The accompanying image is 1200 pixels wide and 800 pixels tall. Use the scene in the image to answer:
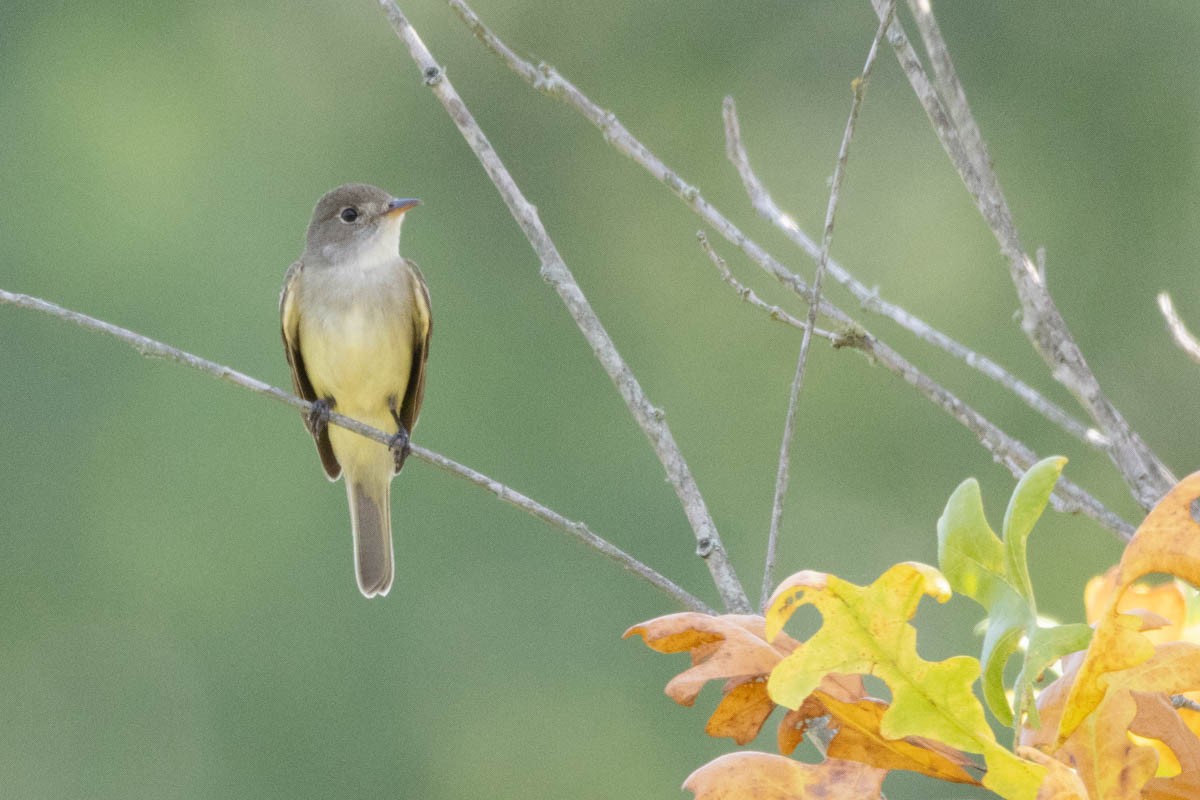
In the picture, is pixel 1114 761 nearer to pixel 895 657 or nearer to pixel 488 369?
pixel 895 657

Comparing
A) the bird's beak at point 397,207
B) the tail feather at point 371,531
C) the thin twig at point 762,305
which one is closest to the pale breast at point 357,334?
the bird's beak at point 397,207

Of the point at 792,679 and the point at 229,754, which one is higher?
the point at 792,679

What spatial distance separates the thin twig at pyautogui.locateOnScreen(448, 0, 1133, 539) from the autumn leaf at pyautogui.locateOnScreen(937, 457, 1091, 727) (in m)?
0.50

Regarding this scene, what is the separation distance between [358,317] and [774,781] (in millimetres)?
4643

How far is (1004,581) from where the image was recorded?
0.99 meters

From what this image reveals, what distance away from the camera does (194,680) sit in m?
14.3

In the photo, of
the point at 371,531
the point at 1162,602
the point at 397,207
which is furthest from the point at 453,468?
the point at 371,531

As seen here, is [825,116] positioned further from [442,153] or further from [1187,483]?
[1187,483]

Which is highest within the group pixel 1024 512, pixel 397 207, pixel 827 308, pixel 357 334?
pixel 397 207

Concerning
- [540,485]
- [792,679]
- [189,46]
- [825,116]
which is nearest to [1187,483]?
[792,679]

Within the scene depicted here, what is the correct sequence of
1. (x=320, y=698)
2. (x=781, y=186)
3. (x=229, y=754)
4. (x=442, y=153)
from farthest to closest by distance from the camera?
(x=442, y=153)
(x=781, y=186)
(x=229, y=754)
(x=320, y=698)

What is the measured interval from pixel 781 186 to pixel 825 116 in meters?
1.07

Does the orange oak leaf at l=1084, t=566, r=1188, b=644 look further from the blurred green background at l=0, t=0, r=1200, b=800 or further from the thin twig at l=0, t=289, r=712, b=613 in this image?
the blurred green background at l=0, t=0, r=1200, b=800

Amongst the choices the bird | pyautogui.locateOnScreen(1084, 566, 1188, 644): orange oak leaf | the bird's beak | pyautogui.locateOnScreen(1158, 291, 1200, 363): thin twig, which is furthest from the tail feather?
pyautogui.locateOnScreen(1084, 566, 1188, 644): orange oak leaf
